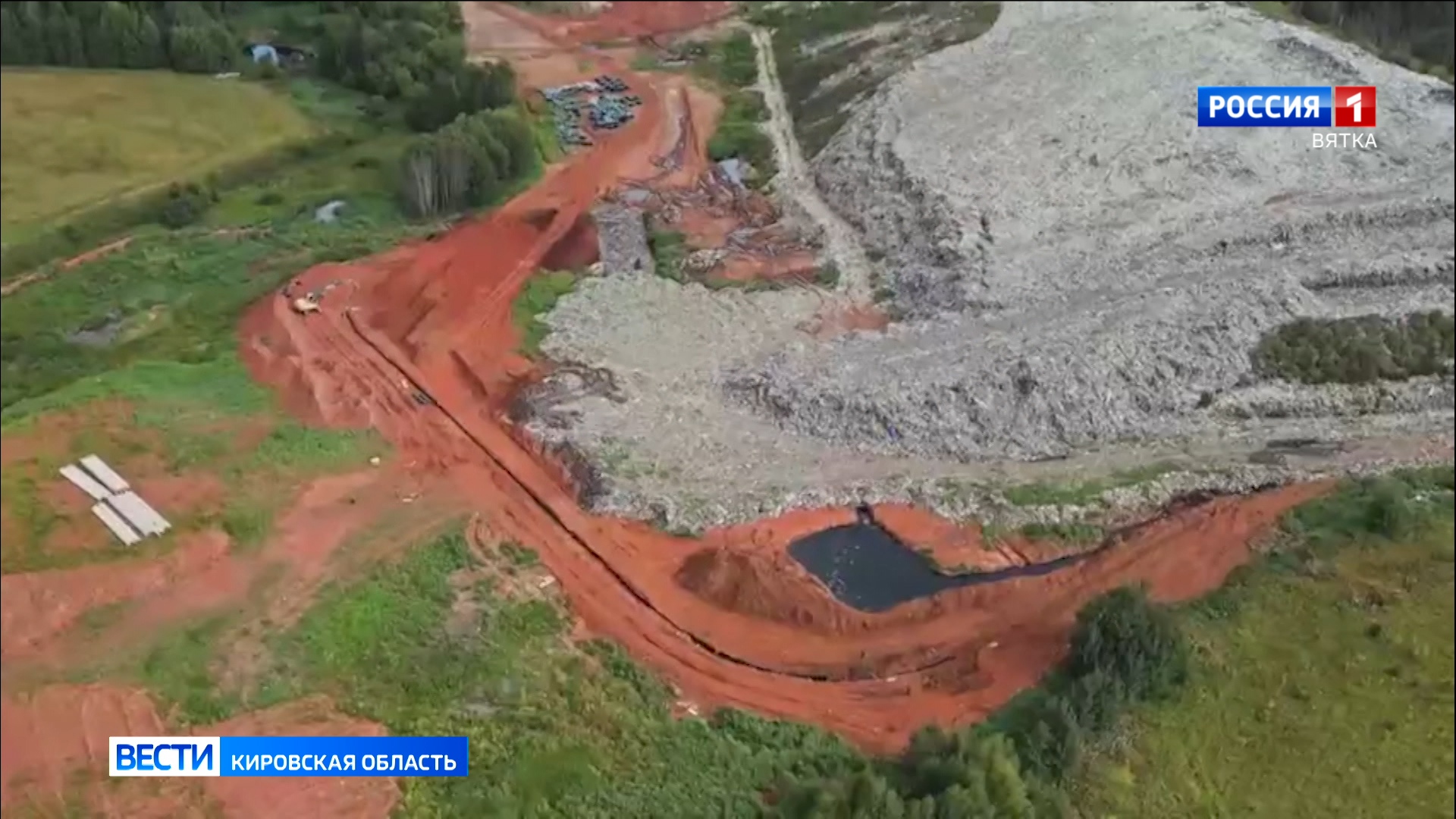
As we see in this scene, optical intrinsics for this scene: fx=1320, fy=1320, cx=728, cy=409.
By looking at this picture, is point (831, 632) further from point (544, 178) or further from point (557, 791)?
point (544, 178)

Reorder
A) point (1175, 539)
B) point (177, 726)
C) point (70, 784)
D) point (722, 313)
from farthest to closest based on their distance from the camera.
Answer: point (722, 313) < point (1175, 539) < point (177, 726) < point (70, 784)

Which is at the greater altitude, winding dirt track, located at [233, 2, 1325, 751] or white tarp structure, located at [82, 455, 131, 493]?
white tarp structure, located at [82, 455, 131, 493]

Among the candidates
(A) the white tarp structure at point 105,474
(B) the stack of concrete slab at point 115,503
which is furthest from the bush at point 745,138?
(B) the stack of concrete slab at point 115,503

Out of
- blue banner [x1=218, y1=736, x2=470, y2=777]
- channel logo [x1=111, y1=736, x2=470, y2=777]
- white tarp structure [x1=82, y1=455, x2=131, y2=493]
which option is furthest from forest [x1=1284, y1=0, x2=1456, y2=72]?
white tarp structure [x1=82, y1=455, x2=131, y2=493]

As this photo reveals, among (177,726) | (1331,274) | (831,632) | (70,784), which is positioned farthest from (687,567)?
(1331,274)

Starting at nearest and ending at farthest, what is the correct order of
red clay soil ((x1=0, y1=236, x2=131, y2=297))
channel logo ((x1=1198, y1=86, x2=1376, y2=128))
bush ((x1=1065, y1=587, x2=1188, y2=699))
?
bush ((x1=1065, y1=587, x2=1188, y2=699)) < channel logo ((x1=1198, y1=86, x2=1376, y2=128)) < red clay soil ((x1=0, y1=236, x2=131, y2=297))

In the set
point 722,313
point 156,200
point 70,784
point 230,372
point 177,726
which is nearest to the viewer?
point 70,784

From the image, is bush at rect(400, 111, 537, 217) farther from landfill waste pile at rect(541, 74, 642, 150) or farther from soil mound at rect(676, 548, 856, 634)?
soil mound at rect(676, 548, 856, 634)
